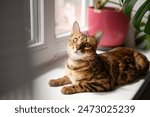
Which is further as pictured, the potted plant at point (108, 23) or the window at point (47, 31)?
the potted plant at point (108, 23)

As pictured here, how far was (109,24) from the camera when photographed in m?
0.88

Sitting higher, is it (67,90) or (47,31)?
(47,31)

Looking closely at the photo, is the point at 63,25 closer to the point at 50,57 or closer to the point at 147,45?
the point at 50,57

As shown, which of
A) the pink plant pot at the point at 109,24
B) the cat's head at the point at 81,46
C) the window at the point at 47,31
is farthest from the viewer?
the pink plant pot at the point at 109,24

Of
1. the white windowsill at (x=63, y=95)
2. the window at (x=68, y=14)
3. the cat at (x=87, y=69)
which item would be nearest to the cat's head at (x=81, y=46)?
the cat at (x=87, y=69)

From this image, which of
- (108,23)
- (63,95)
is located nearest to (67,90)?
(63,95)

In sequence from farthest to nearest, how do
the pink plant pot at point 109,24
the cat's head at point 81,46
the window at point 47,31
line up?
the pink plant pot at point 109,24 → the window at point 47,31 → the cat's head at point 81,46

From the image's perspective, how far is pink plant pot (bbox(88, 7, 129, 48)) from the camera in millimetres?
870

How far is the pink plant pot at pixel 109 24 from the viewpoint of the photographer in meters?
0.87

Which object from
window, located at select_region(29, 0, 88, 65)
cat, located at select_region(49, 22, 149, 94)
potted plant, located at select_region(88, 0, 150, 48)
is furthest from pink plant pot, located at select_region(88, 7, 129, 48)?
cat, located at select_region(49, 22, 149, 94)

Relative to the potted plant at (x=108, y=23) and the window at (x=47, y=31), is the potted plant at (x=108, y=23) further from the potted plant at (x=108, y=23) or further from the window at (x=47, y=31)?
the window at (x=47, y=31)

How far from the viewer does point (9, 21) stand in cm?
56

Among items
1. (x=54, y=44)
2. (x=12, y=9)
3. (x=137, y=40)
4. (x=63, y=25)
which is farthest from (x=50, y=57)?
(x=137, y=40)

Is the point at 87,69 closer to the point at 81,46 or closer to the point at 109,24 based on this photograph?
the point at 81,46
